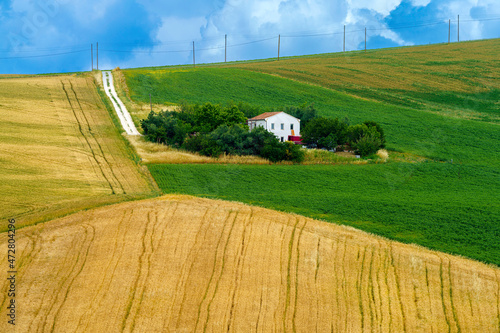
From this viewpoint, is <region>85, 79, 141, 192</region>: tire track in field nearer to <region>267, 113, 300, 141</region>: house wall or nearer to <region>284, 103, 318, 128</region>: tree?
<region>267, 113, 300, 141</region>: house wall

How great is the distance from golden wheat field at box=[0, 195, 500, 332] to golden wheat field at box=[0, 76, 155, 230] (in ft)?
18.9

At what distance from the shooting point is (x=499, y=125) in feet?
262

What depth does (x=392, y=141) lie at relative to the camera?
70.1 meters

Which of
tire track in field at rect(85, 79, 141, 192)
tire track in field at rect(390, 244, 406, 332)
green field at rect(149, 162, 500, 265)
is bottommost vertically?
tire track in field at rect(390, 244, 406, 332)

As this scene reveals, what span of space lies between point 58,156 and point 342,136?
107 ft

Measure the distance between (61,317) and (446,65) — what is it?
113858mm

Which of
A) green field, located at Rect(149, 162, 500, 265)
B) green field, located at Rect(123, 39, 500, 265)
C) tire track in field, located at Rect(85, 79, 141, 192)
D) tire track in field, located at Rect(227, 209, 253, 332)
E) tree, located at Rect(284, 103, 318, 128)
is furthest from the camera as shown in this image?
tree, located at Rect(284, 103, 318, 128)

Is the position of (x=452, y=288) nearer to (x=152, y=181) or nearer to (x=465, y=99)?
(x=152, y=181)

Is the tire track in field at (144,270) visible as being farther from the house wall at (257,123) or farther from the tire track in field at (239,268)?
the house wall at (257,123)

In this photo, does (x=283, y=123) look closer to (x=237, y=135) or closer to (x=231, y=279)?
(x=237, y=135)

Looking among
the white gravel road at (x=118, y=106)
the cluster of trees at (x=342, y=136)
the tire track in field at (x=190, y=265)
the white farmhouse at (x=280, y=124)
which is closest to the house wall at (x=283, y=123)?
the white farmhouse at (x=280, y=124)

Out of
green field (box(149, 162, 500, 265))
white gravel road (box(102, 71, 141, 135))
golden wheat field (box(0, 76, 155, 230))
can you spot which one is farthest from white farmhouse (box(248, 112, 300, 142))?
golden wheat field (box(0, 76, 155, 230))

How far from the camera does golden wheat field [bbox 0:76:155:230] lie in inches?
1427

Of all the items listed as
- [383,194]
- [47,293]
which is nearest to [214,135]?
[383,194]
